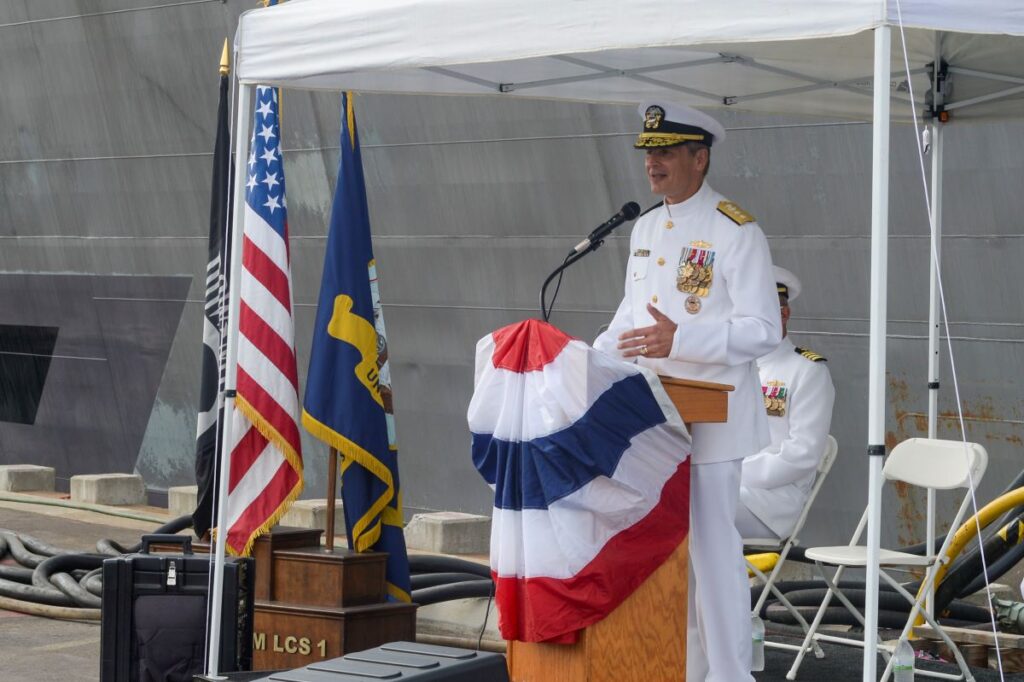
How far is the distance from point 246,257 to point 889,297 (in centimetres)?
335

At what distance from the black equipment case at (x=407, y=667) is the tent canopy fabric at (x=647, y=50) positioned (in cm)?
163

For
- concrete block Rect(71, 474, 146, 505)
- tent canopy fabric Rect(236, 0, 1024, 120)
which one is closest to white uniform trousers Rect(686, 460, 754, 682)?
tent canopy fabric Rect(236, 0, 1024, 120)

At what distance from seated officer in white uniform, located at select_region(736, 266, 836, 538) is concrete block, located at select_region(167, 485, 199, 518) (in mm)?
5261

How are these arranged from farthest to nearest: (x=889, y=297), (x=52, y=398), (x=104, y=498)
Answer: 1. (x=52, y=398)
2. (x=104, y=498)
3. (x=889, y=297)

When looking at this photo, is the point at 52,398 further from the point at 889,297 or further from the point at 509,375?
the point at 509,375

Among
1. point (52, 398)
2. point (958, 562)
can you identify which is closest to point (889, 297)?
point (958, 562)

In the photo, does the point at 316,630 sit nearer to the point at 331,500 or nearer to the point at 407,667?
the point at 331,500

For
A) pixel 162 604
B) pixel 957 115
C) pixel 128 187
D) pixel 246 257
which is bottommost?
pixel 162 604

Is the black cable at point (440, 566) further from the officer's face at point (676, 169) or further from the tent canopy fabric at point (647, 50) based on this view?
the officer's face at point (676, 169)

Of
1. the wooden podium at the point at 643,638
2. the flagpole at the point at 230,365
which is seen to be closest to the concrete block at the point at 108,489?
the flagpole at the point at 230,365

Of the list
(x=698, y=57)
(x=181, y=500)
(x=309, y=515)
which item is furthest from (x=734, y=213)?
(x=181, y=500)

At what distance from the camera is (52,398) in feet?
40.2

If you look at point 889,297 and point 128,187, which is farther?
point 128,187

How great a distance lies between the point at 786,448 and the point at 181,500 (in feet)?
18.2
